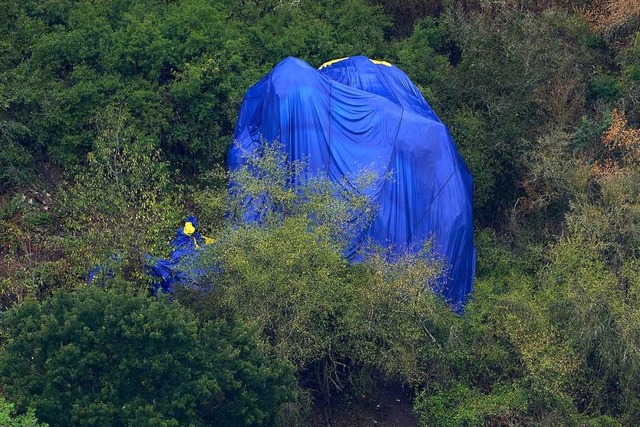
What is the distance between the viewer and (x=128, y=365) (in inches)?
719

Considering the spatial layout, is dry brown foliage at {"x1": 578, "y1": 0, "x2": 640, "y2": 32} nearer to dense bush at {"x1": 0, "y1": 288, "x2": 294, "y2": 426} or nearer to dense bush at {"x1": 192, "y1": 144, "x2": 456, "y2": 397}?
dense bush at {"x1": 192, "y1": 144, "x2": 456, "y2": 397}

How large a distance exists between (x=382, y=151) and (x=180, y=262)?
5.40 meters

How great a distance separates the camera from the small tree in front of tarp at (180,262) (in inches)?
851

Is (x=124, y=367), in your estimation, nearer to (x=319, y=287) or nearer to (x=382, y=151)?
(x=319, y=287)

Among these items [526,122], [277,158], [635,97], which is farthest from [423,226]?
[635,97]

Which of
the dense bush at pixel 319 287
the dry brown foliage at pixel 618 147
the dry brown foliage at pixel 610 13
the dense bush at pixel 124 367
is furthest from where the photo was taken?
the dry brown foliage at pixel 610 13

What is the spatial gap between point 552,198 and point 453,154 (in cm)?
308

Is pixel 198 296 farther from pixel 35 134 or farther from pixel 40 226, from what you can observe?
pixel 35 134

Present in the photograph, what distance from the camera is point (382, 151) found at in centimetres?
2405

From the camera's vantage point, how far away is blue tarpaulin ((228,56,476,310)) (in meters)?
23.6

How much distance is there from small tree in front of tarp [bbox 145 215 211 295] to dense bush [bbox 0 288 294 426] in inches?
92.1

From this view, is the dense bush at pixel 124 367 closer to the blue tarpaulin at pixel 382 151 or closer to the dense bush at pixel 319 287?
the dense bush at pixel 319 287

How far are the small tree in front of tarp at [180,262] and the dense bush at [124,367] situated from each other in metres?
2.34

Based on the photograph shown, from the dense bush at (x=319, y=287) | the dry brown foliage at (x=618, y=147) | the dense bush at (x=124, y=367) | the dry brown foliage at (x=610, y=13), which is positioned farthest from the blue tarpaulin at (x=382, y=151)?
the dry brown foliage at (x=610, y=13)
